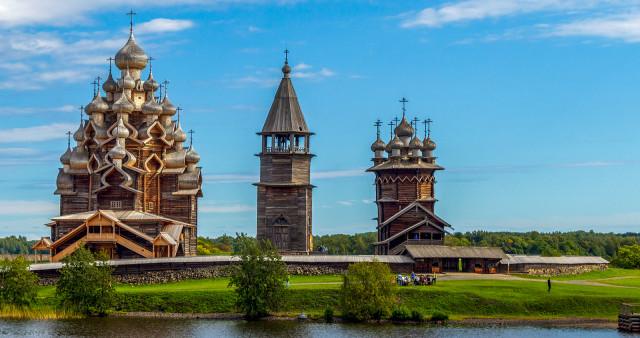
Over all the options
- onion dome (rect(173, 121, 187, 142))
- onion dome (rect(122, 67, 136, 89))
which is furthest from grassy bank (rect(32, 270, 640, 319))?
onion dome (rect(122, 67, 136, 89))

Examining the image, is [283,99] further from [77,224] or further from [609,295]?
[609,295]

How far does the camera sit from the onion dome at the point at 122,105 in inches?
2483

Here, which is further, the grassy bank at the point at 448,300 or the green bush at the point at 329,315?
the grassy bank at the point at 448,300

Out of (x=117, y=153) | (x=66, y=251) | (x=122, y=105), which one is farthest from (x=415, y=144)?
(x=66, y=251)

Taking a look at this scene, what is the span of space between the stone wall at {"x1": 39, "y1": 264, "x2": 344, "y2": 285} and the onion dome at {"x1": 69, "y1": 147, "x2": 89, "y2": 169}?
1275 centimetres

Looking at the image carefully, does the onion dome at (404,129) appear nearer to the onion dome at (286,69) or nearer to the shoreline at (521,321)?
the onion dome at (286,69)

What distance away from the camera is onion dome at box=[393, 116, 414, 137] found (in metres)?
70.8

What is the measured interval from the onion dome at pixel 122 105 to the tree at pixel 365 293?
2543 cm

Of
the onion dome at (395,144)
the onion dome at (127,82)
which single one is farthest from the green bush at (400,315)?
the onion dome at (127,82)

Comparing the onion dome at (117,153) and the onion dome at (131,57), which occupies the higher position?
the onion dome at (131,57)

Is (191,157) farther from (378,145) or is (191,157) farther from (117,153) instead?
(378,145)

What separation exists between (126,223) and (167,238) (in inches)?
124

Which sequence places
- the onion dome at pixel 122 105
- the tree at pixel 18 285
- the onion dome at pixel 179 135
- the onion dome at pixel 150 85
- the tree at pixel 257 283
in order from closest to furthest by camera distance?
the tree at pixel 257 283 < the tree at pixel 18 285 < the onion dome at pixel 122 105 < the onion dome at pixel 179 135 < the onion dome at pixel 150 85

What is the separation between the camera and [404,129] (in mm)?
70875
